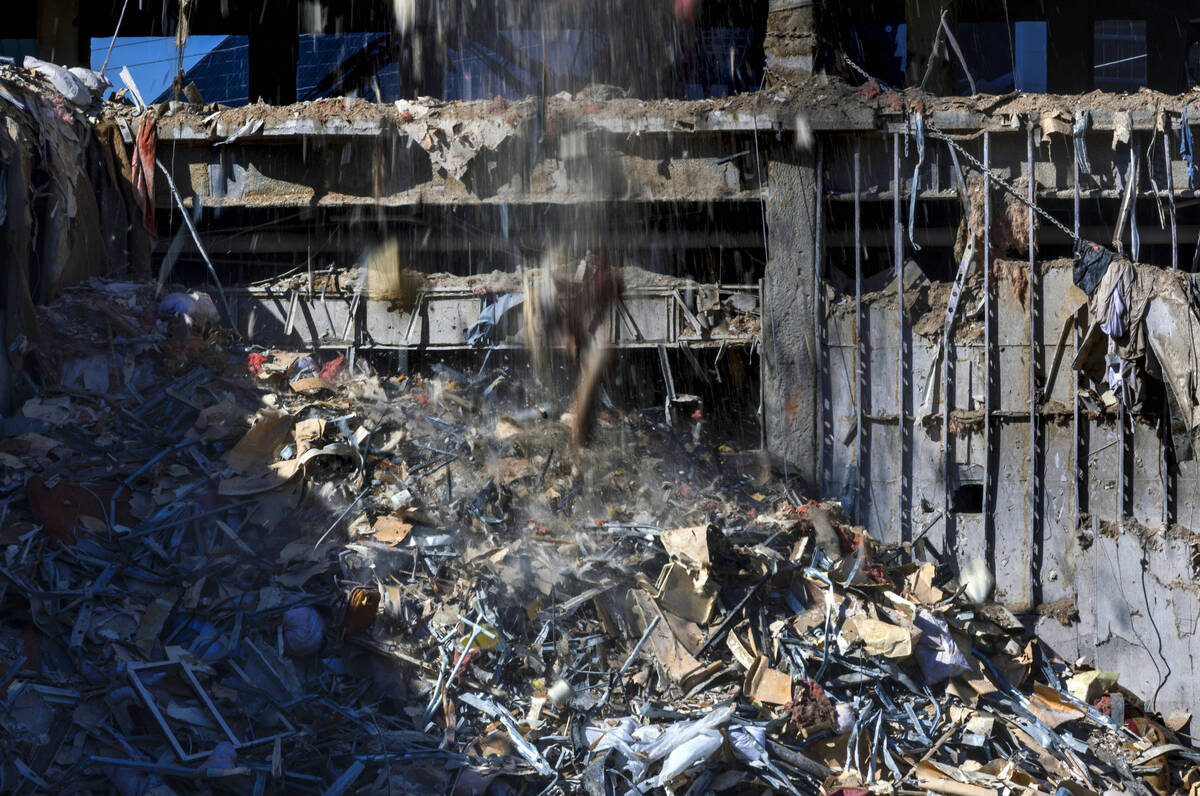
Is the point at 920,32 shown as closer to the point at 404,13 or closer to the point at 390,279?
the point at 390,279

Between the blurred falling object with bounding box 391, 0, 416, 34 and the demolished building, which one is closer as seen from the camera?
Answer: the demolished building

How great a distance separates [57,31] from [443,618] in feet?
30.6

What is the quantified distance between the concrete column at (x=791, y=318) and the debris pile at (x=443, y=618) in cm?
41

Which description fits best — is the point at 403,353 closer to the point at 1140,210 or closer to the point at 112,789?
the point at 112,789

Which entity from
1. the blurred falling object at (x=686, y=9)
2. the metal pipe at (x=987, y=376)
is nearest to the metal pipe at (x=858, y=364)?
the metal pipe at (x=987, y=376)

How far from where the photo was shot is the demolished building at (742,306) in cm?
746

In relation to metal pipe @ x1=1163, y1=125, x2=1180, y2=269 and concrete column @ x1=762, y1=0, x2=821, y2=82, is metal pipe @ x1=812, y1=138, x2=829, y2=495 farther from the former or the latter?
metal pipe @ x1=1163, y1=125, x2=1180, y2=269

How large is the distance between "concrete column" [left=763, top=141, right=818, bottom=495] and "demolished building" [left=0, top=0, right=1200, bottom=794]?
0.08 feet

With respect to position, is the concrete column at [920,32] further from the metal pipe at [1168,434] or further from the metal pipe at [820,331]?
the metal pipe at [820,331]

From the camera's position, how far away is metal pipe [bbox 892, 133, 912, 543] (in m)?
8.15

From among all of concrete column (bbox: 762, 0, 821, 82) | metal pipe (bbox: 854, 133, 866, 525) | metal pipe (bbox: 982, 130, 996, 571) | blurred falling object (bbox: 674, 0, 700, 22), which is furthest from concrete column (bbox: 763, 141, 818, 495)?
blurred falling object (bbox: 674, 0, 700, 22)

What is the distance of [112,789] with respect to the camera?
5.05 meters

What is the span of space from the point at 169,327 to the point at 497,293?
2.75 m

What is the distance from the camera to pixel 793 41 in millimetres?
8836
